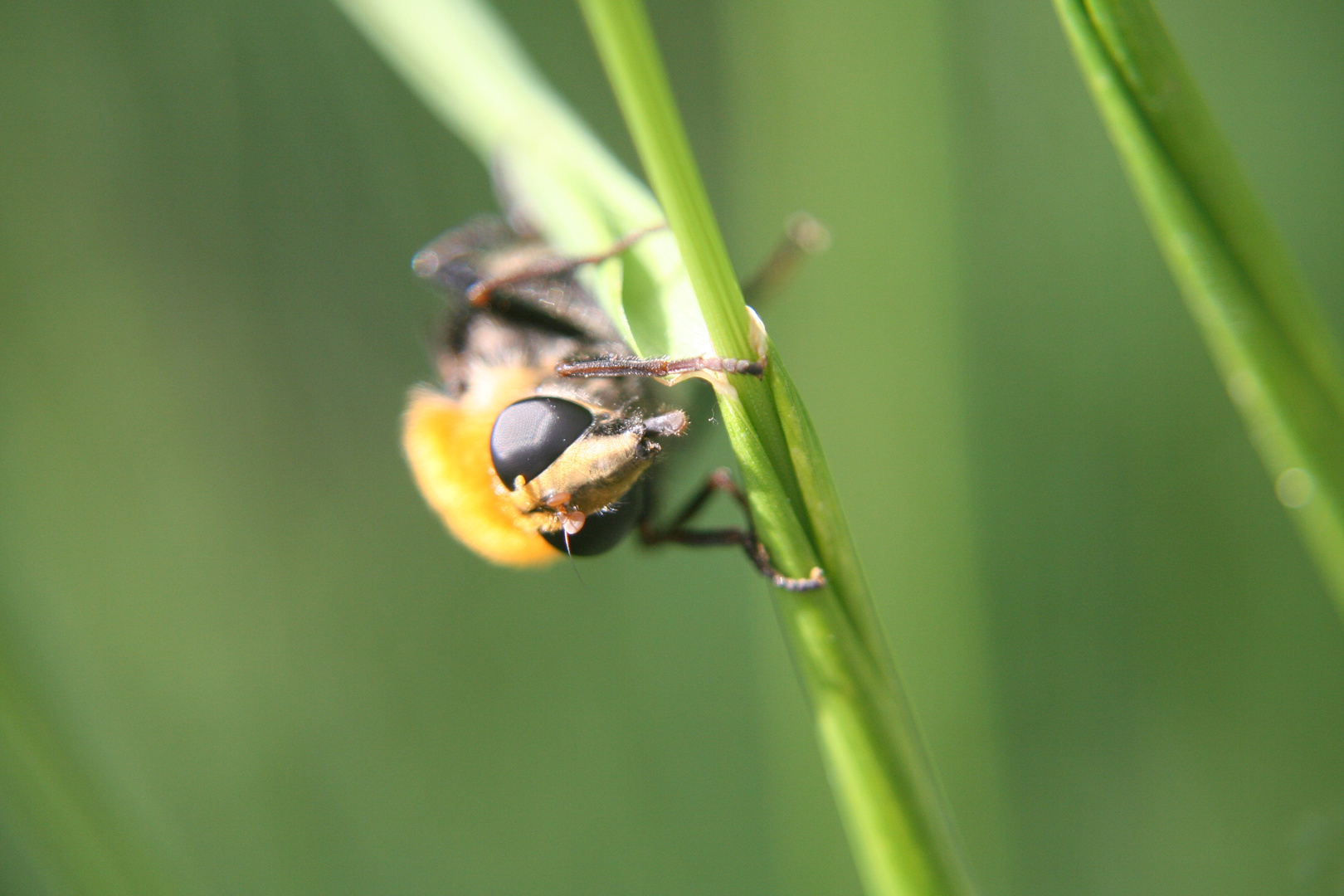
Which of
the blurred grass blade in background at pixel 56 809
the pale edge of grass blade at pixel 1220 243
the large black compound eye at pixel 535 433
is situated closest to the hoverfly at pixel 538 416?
the large black compound eye at pixel 535 433

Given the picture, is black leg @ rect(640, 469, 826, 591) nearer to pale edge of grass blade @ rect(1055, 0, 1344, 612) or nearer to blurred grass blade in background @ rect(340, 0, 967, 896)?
blurred grass blade in background @ rect(340, 0, 967, 896)

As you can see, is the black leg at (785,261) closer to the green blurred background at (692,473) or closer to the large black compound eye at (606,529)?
the green blurred background at (692,473)

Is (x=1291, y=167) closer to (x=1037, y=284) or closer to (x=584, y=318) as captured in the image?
(x=1037, y=284)

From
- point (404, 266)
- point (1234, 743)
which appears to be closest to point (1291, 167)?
point (1234, 743)

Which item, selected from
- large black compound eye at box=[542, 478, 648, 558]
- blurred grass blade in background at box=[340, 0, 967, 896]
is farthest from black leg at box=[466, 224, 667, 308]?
large black compound eye at box=[542, 478, 648, 558]

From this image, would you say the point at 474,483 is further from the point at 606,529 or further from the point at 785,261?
the point at 785,261

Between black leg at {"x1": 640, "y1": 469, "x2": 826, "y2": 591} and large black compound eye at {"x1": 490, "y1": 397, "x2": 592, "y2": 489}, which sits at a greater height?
large black compound eye at {"x1": 490, "y1": 397, "x2": 592, "y2": 489}
